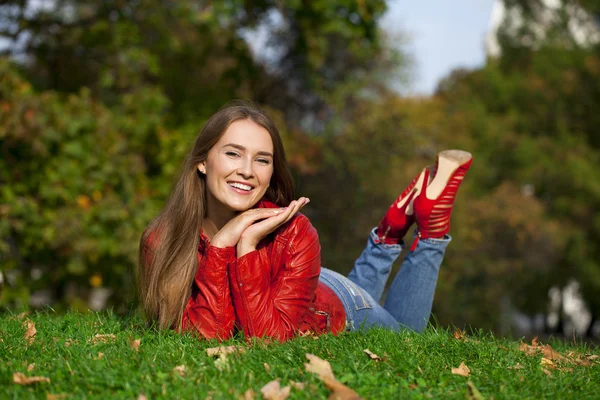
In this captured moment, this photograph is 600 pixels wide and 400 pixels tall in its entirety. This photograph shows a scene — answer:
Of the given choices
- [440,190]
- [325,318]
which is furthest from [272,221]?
[440,190]

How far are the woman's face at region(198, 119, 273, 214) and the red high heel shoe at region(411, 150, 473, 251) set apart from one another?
1.38m

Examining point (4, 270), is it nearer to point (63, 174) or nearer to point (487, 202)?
point (63, 174)

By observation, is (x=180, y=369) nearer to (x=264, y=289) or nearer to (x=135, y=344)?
(x=135, y=344)

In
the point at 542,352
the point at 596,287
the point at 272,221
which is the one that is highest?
the point at 272,221

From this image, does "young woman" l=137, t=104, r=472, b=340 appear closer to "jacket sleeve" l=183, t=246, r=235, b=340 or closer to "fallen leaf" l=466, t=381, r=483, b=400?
"jacket sleeve" l=183, t=246, r=235, b=340

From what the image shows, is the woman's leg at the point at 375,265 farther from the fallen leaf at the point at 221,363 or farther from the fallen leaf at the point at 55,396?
the fallen leaf at the point at 55,396

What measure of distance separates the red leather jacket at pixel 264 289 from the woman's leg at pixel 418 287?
100cm

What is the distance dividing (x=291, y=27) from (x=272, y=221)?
15.9 meters

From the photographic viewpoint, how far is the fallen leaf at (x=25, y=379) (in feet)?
10.6

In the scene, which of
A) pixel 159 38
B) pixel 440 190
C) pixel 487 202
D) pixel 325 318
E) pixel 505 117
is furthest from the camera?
pixel 505 117

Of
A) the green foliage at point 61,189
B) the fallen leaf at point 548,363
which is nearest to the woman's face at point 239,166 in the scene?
the fallen leaf at point 548,363

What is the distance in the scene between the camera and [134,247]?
1155cm

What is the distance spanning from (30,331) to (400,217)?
9.02ft

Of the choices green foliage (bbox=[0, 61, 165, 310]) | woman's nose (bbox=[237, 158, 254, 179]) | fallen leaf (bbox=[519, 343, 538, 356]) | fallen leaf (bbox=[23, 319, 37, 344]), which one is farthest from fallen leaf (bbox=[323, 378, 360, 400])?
green foliage (bbox=[0, 61, 165, 310])
